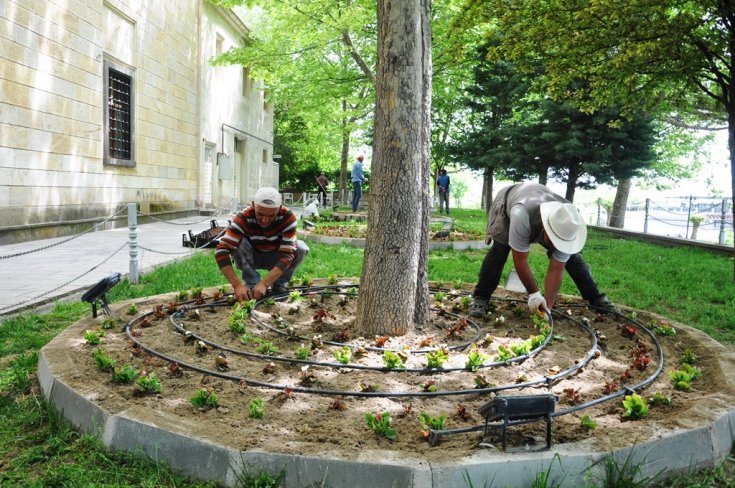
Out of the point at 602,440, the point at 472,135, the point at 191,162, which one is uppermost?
the point at 472,135

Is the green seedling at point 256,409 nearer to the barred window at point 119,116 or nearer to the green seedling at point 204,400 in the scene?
the green seedling at point 204,400

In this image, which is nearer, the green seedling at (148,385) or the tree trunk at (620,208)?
the green seedling at (148,385)

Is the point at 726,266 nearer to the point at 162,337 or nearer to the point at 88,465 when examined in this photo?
the point at 162,337

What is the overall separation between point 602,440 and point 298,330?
8.26ft

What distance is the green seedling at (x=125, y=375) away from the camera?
3.23 metres

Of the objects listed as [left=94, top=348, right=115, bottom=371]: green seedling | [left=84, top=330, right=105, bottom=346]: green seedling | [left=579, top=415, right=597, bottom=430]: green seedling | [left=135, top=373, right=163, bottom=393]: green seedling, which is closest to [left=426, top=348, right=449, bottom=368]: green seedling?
[left=579, top=415, right=597, bottom=430]: green seedling

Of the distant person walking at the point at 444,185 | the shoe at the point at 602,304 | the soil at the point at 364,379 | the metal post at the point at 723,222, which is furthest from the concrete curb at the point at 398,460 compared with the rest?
the distant person walking at the point at 444,185

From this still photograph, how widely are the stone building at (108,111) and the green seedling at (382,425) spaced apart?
993 centimetres

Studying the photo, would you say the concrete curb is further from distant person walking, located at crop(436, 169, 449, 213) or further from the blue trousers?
distant person walking, located at crop(436, 169, 449, 213)

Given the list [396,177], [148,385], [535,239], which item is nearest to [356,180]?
[535,239]

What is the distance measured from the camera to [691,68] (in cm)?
930

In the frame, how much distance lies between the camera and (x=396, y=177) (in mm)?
4129

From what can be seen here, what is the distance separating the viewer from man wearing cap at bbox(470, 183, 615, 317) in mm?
4496

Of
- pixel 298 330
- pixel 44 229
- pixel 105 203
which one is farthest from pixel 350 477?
pixel 105 203
